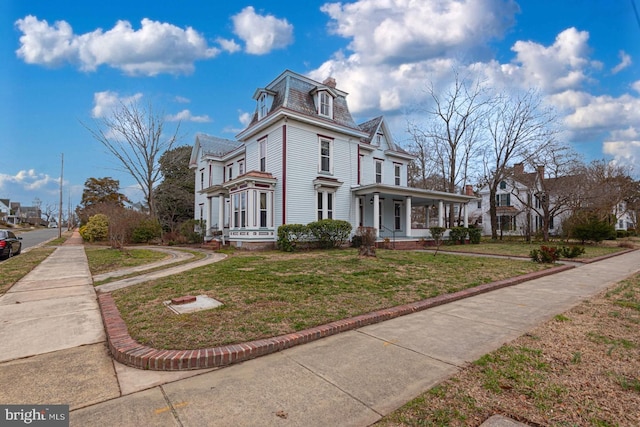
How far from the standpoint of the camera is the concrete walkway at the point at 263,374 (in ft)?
8.23

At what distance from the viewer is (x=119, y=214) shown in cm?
2066

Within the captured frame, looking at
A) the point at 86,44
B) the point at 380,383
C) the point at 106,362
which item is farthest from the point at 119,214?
the point at 380,383

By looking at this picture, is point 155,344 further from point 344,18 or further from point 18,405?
point 344,18

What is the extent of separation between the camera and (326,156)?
18297 millimetres

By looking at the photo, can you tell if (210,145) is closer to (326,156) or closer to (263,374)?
(326,156)

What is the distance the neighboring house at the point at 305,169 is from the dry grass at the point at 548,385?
44.6ft

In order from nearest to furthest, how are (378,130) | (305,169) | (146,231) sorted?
1. (305,169)
2. (378,130)
3. (146,231)

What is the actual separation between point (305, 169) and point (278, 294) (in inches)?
469

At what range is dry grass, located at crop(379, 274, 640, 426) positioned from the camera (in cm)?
241

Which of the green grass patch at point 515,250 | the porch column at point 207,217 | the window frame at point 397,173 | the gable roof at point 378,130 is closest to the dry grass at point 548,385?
the green grass patch at point 515,250

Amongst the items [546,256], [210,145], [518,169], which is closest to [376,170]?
[546,256]

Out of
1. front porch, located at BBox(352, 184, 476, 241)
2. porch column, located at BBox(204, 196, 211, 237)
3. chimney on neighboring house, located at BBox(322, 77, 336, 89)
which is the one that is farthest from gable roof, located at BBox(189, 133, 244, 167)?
front porch, located at BBox(352, 184, 476, 241)

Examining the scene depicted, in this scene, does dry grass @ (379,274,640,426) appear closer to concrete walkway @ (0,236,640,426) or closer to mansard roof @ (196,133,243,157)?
concrete walkway @ (0,236,640,426)

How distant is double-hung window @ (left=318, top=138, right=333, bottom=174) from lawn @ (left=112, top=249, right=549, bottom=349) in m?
9.01
